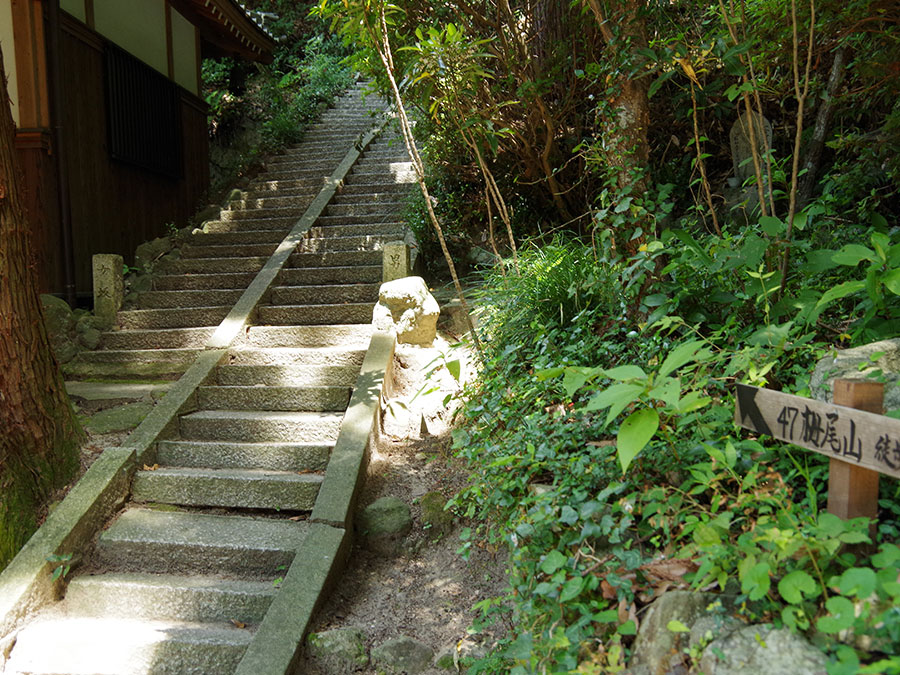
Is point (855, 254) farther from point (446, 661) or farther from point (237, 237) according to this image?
point (237, 237)

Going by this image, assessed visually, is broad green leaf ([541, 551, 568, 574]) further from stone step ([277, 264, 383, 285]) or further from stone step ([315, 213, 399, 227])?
stone step ([315, 213, 399, 227])

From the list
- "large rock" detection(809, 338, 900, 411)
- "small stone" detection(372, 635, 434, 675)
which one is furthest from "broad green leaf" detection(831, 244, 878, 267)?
"small stone" detection(372, 635, 434, 675)

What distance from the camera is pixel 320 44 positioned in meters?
17.5

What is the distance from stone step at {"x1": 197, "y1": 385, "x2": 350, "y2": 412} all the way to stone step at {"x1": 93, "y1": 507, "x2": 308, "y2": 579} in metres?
1.17

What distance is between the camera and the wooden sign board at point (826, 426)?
1.60m

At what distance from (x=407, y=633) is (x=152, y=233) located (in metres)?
7.46

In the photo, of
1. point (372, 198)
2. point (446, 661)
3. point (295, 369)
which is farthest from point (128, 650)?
point (372, 198)

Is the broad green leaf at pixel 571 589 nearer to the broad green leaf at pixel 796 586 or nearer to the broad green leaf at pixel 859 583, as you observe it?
the broad green leaf at pixel 796 586

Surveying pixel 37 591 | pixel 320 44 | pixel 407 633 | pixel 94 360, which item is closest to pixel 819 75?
pixel 407 633

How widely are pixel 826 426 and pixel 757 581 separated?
48cm

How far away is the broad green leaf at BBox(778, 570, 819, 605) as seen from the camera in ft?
5.20

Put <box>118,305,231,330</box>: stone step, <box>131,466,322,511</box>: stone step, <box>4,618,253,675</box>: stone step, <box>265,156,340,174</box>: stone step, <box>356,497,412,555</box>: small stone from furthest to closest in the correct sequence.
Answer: <box>265,156,340,174</box>: stone step, <box>118,305,231,330</box>: stone step, <box>131,466,322,511</box>: stone step, <box>356,497,412,555</box>: small stone, <box>4,618,253,675</box>: stone step

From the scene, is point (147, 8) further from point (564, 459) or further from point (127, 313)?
point (564, 459)

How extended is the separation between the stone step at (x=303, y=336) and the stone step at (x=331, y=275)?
815mm
